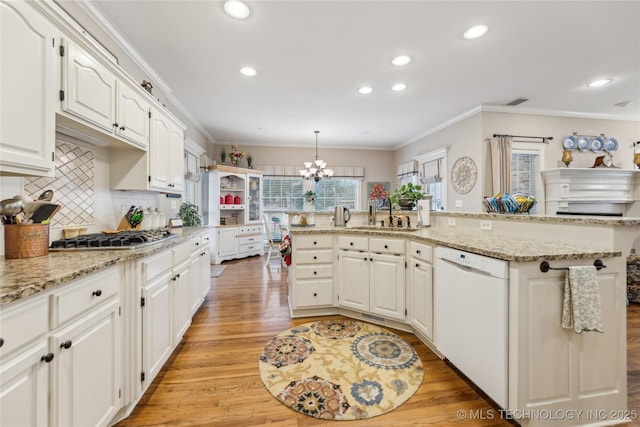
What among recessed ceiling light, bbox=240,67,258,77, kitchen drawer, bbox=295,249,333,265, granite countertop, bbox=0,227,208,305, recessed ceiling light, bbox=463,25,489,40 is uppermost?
recessed ceiling light, bbox=240,67,258,77

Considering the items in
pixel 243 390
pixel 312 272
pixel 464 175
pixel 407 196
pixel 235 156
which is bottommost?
pixel 243 390

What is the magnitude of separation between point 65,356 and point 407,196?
2876 mm

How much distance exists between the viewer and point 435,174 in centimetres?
532

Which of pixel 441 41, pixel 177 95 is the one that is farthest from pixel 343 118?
pixel 177 95

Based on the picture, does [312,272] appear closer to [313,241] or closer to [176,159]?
[313,241]

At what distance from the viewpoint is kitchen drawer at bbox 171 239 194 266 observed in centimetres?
200

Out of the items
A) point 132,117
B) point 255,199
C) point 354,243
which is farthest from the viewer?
point 255,199

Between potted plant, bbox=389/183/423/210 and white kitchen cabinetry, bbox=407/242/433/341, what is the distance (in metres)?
0.77

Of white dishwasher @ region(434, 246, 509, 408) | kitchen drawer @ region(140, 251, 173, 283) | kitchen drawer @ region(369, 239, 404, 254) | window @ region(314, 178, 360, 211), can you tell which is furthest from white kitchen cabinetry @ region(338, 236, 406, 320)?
window @ region(314, 178, 360, 211)

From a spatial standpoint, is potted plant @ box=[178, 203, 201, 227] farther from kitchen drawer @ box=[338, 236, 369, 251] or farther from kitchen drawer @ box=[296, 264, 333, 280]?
kitchen drawer @ box=[338, 236, 369, 251]

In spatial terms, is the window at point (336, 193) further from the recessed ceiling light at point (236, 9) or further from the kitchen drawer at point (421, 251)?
the recessed ceiling light at point (236, 9)

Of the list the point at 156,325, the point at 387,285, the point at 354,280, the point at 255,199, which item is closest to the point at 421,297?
the point at 387,285

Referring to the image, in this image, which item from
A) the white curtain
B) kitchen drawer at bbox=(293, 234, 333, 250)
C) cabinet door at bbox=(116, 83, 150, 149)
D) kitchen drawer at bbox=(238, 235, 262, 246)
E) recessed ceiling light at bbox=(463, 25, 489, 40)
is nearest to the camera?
cabinet door at bbox=(116, 83, 150, 149)

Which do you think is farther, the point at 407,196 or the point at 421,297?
the point at 407,196
